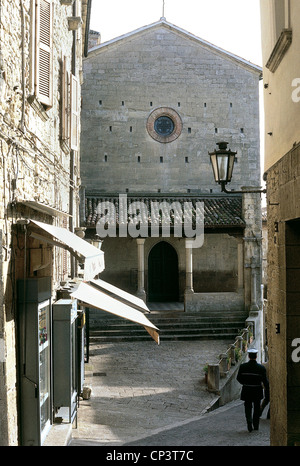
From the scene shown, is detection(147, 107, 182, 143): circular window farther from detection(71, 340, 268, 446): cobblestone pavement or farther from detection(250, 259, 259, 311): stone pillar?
detection(71, 340, 268, 446): cobblestone pavement

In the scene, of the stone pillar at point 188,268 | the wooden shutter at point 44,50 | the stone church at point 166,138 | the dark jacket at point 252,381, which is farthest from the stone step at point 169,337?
the wooden shutter at point 44,50

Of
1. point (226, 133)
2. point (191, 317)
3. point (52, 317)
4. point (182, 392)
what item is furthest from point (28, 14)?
point (226, 133)

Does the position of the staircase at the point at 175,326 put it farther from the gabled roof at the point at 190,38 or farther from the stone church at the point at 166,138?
the gabled roof at the point at 190,38

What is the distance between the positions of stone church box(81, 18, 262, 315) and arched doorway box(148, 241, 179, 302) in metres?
0.04

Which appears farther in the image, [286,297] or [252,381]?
[252,381]

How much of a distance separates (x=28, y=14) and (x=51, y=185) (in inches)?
110

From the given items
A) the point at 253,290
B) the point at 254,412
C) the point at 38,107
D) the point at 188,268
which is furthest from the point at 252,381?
the point at 188,268

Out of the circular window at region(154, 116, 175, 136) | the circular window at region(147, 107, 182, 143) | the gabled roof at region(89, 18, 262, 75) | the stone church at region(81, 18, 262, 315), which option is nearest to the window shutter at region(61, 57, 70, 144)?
the stone church at region(81, 18, 262, 315)

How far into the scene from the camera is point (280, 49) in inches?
242

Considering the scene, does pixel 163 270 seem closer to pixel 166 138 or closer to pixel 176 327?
pixel 176 327

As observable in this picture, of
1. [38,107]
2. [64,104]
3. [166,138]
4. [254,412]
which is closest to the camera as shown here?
[38,107]

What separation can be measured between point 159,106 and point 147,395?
51.5ft

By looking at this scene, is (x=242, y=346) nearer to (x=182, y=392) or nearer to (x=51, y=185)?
(x=182, y=392)

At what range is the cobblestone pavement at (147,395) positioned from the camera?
28.9 feet
